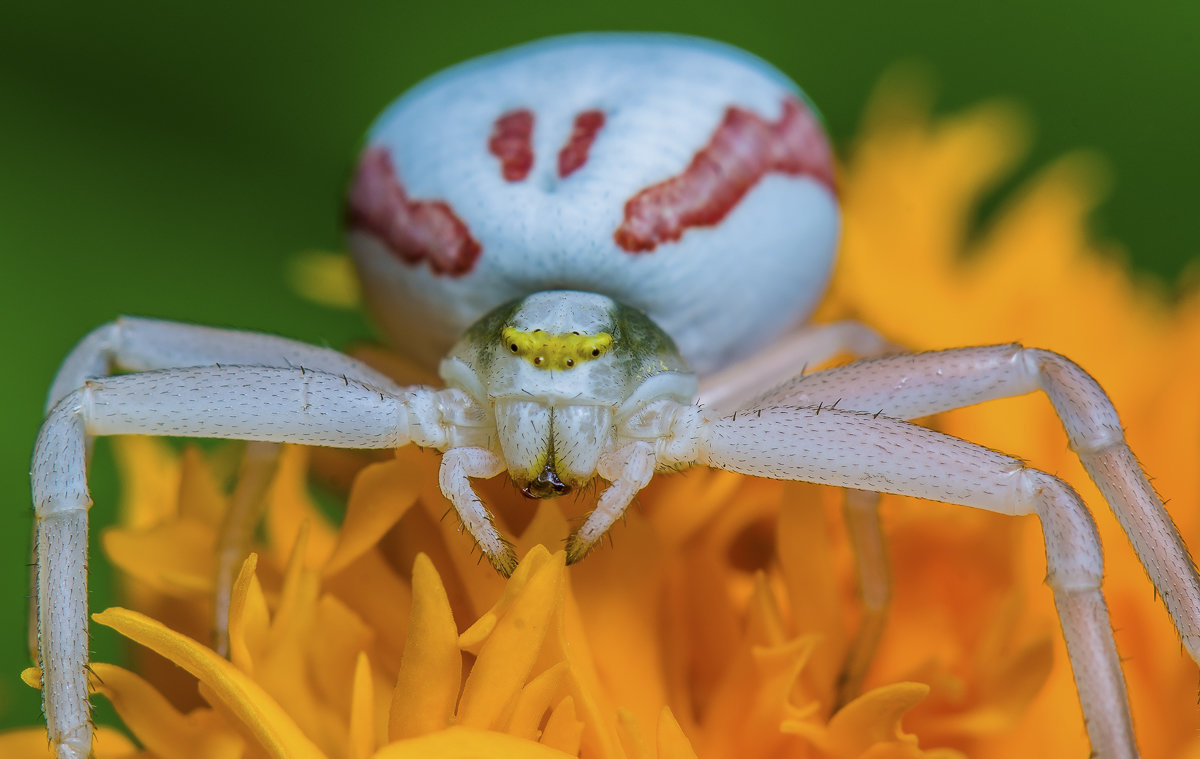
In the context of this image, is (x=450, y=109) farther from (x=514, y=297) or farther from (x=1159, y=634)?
(x=1159, y=634)

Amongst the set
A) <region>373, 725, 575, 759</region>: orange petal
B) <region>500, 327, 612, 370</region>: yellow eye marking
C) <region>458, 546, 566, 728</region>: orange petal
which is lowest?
<region>373, 725, 575, 759</region>: orange petal

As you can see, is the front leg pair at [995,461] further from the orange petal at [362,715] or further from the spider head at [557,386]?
the orange petal at [362,715]

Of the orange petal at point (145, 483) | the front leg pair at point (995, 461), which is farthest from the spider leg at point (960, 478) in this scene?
the orange petal at point (145, 483)

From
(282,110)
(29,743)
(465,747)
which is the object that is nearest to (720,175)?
(465,747)

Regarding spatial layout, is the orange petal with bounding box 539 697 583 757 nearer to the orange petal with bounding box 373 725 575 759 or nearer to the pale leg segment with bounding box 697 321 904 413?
the orange petal with bounding box 373 725 575 759

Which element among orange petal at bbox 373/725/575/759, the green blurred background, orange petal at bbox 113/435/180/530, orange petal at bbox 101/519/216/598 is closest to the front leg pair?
orange petal at bbox 373/725/575/759
